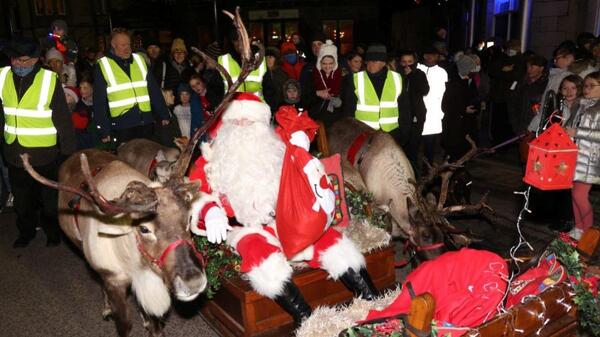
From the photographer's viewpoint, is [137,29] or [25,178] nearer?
[25,178]

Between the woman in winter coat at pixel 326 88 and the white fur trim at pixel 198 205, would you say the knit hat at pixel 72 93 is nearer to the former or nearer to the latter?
the woman in winter coat at pixel 326 88

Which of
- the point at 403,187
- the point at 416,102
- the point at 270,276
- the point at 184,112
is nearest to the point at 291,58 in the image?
the point at 184,112

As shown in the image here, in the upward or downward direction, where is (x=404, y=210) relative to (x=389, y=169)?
downward

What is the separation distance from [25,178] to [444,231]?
4840 mm

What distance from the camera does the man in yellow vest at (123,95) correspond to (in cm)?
578

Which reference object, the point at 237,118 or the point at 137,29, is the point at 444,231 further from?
the point at 137,29

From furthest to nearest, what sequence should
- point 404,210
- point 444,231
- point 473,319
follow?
1. point 404,210
2. point 444,231
3. point 473,319

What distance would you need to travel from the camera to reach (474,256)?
105 inches

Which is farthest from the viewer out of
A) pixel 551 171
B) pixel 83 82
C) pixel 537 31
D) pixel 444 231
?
pixel 537 31

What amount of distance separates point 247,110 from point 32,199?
147 inches

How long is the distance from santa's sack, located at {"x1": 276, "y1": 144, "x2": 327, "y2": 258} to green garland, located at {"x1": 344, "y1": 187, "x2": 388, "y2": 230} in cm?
122

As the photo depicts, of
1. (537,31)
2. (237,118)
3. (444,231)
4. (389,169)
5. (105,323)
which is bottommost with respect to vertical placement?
(105,323)

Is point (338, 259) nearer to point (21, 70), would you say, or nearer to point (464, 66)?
point (21, 70)

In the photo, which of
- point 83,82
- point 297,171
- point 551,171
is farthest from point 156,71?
point 551,171
